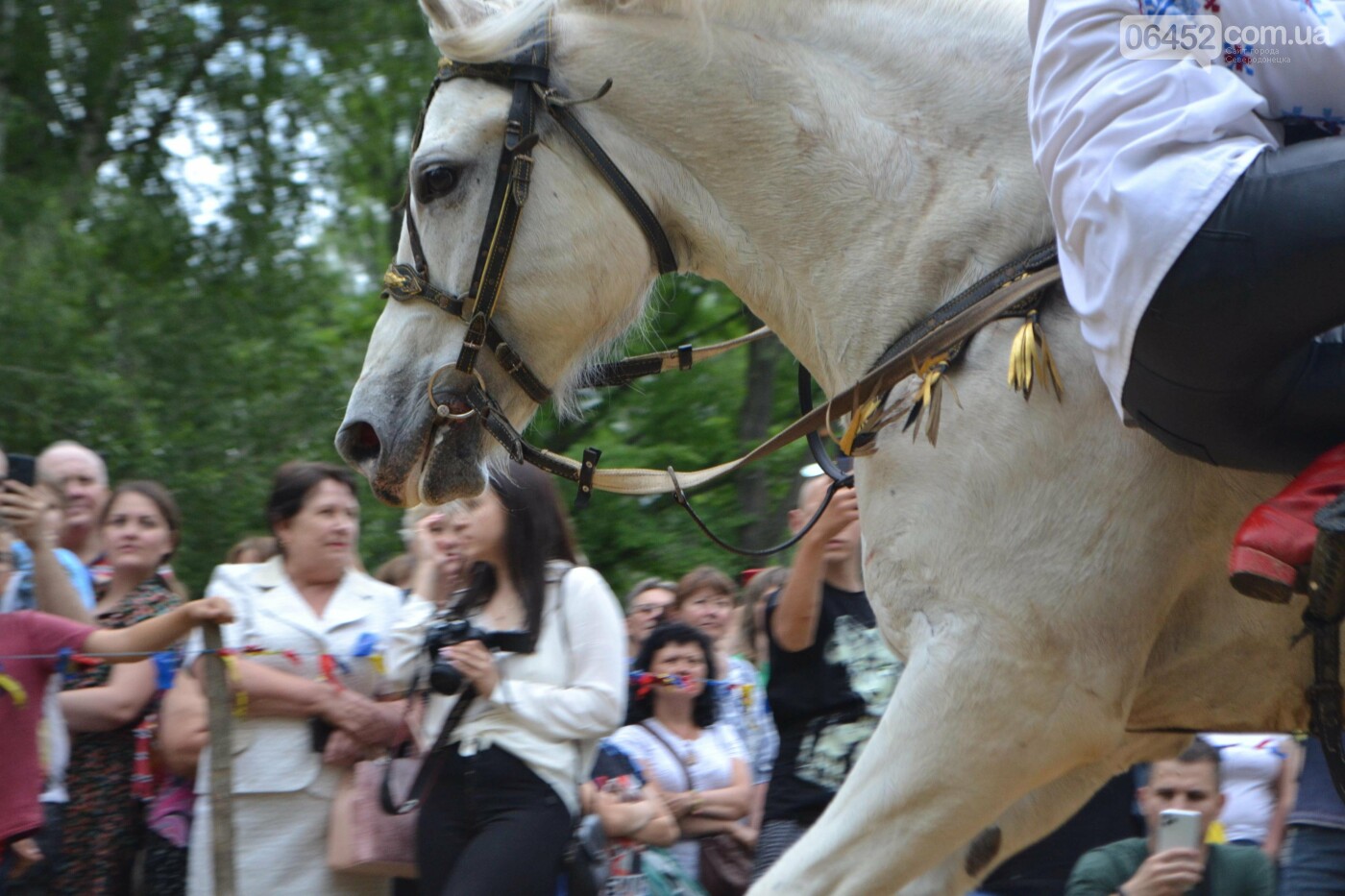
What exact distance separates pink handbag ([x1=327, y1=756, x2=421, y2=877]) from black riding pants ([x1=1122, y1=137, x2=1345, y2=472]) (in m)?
2.99

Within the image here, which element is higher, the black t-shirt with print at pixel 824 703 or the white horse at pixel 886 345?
the white horse at pixel 886 345

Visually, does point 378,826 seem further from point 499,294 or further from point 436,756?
point 499,294

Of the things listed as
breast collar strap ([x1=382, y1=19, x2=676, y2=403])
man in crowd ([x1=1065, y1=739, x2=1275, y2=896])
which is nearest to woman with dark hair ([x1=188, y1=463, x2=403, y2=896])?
breast collar strap ([x1=382, y1=19, x2=676, y2=403])

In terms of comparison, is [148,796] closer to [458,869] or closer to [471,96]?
[458,869]

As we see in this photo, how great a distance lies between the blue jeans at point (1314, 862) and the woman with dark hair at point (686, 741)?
1.89m

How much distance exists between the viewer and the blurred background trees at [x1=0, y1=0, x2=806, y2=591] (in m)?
13.1

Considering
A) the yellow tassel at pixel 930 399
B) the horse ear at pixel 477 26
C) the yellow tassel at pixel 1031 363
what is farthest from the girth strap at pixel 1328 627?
the horse ear at pixel 477 26

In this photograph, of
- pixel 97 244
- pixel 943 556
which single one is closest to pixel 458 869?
pixel 943 556

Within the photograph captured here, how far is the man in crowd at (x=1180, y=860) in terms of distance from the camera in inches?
167

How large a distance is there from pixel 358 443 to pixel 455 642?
137 centimetres

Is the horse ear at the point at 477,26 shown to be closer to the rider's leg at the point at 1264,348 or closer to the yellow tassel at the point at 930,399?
the yellow tassel at the point at 930,399

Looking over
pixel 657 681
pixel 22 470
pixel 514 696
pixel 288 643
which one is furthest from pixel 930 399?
pixel 22 470

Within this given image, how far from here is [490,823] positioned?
4.54 m

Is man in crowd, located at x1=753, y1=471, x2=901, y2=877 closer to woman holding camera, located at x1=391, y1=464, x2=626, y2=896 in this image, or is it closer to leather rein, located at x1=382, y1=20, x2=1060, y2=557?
woman holding camera, located at x1=391, y1=464, x2=626, y2=896
